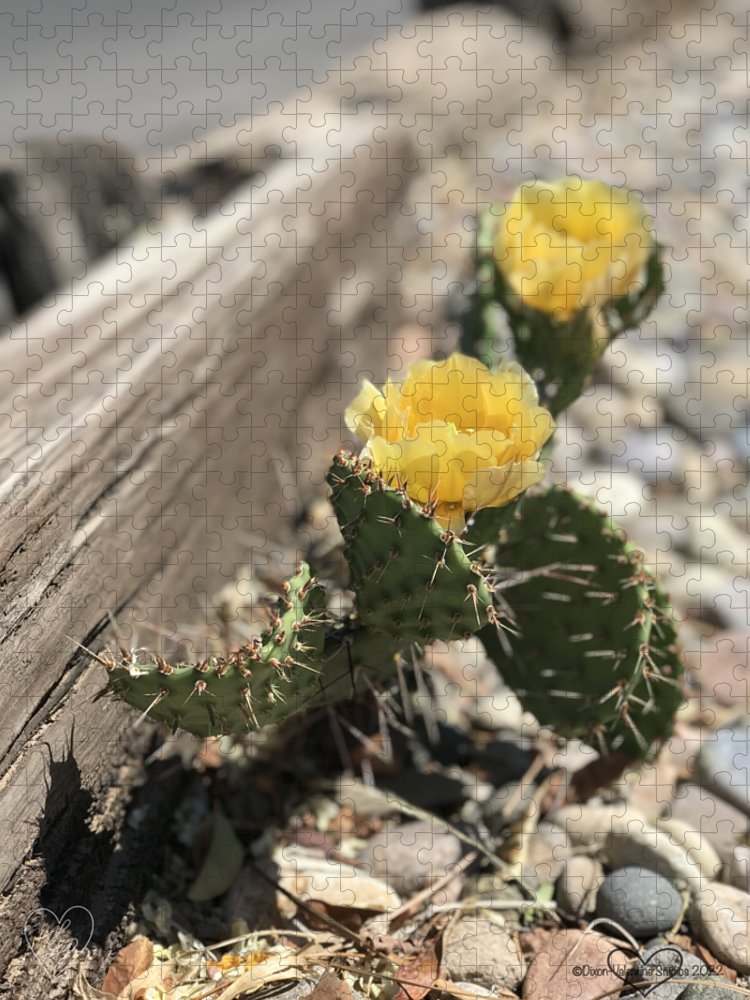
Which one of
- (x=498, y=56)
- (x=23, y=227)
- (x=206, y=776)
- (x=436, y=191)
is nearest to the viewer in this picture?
(x=206, y=776)

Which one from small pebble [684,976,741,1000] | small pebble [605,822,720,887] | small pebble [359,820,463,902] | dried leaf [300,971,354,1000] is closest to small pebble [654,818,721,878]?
small pebble [605,822,720,887]

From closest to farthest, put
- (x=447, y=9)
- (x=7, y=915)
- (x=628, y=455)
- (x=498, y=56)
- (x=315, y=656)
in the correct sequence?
(x=7, y=915) → (x=315, y=656) → (x=628, y=455) → (x=498, y=56) → (x=447, y=9)

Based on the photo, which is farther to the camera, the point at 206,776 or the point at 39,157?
the point at 39,157

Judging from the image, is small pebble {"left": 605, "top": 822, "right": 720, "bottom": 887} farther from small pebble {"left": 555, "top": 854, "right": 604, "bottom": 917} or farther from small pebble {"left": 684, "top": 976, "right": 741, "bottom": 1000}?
small pebble {"left": 684, "top": 976, "right": 741, "bottom": 1000}

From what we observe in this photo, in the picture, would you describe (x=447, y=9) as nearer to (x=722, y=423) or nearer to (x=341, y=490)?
(x=722, y=423)

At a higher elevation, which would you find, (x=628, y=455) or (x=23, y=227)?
(x=23, y=227)

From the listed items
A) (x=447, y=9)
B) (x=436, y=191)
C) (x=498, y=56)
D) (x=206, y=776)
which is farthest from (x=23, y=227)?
(x=447, y=9)

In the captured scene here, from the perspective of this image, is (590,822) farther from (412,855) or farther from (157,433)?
(157,433)
